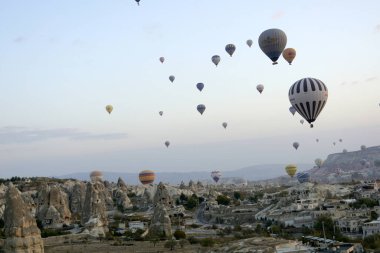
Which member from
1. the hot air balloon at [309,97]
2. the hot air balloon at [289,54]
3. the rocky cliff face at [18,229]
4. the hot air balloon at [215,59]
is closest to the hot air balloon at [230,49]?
the hot air balloon at [215,59]

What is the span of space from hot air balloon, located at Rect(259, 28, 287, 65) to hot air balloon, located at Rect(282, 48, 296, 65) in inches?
150

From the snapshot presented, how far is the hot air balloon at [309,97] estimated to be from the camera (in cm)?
4281

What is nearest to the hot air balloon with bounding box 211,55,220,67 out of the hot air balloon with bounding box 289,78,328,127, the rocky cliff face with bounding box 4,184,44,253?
the hot air balloon with bounding box 289,78,328,127

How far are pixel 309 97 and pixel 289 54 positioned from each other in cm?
1095

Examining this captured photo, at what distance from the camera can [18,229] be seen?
29.2 m

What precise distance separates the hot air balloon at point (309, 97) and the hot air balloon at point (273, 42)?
5.69 meters

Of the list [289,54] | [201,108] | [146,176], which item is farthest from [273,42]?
[146,176]

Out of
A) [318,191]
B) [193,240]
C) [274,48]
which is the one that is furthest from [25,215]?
[318,191]

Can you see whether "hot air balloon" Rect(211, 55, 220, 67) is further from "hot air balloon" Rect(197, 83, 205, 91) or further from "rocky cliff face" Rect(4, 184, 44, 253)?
"rocky cliff face" Rect(4, 184, 44, 253)

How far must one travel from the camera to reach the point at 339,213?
60.9 meters

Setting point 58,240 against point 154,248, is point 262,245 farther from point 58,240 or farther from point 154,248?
point 58,240

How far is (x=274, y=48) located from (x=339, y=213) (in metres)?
22.2

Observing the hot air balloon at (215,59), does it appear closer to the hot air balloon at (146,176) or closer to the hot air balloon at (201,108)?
the hot air balloon at (201,108)

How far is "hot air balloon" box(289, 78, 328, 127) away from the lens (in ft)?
140
